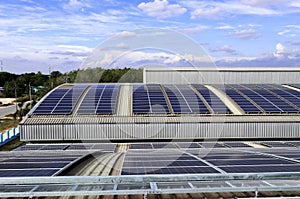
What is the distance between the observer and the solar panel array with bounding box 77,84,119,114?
83.4ft

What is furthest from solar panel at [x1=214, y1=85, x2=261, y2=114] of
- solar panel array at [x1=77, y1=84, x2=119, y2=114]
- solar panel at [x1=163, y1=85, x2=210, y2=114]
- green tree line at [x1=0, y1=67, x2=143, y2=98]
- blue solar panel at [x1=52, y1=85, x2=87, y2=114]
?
green tree line at [x1=0, y1=67, x2=143, y2=98]

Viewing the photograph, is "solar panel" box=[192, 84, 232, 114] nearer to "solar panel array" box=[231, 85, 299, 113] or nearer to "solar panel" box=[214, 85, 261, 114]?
"solar panel" box=[214, 85, 261, 114]

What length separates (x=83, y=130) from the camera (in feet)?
78.1

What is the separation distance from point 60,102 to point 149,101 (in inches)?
339

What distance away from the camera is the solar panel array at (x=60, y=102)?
25062mm

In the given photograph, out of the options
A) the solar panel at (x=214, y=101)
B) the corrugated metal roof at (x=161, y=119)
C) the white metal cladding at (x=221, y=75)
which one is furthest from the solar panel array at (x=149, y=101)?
the white metal cladding at (x=221, y=75)

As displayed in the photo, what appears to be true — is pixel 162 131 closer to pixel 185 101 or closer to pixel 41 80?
pixel 185 101

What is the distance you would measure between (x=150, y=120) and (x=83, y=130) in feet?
19.1

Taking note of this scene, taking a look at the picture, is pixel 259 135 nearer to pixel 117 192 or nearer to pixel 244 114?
pixel 244 114

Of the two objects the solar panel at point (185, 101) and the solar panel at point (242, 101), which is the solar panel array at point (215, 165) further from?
the solar panel at point (242, 101)

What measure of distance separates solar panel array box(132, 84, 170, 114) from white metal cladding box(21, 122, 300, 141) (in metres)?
1.79

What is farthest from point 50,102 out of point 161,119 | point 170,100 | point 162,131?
point 170,100

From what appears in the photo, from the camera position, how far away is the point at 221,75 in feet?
122

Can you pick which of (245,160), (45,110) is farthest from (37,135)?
(245,160)
